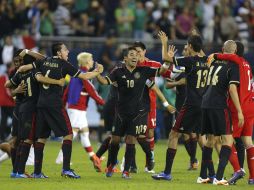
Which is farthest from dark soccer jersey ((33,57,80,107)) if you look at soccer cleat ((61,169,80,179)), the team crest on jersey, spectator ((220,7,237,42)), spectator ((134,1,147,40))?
spectator ((220,7,237,42))

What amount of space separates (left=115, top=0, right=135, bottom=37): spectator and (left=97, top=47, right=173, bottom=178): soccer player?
1469 cm

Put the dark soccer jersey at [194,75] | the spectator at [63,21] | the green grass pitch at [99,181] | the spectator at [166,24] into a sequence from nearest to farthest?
the green grass pitch at [99,181] → the dark soccer jersey at [194,75] → the spectator at [166,24] → the spectator at [63,21]

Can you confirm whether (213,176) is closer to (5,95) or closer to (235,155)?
(235,155)

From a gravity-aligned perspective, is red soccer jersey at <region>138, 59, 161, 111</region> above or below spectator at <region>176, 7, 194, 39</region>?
below

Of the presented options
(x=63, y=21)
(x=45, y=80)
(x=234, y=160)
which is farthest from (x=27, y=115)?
(x=63, y=21)

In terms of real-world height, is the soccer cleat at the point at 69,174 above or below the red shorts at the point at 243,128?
below

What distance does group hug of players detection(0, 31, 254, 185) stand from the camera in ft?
56.0

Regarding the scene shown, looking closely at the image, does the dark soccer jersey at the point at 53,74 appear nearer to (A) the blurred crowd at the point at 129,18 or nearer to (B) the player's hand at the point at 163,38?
(B) the player's hand at the point at 163,38

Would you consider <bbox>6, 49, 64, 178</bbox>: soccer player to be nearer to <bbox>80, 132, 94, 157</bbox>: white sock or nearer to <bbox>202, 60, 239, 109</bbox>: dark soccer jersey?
<bbox>202, 60, 239, 109</bbox>: dark soccer jersey

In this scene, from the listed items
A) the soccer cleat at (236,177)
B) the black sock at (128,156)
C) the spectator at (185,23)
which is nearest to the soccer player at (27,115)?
the black sock at (128,156)

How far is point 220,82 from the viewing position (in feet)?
56.1

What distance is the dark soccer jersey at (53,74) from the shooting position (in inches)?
704

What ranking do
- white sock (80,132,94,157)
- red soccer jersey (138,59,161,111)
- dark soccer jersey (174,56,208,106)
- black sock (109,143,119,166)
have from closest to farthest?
1. dark soccer jersey (174,56,208,106)
2. black sock (109,143,119,166)
3. red soccer jersey (138,59,161,111)
4. white sock (80,132,94,157)

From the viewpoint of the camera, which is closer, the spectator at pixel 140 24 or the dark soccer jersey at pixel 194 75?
the dark soccer jersey at pixel 194 75
